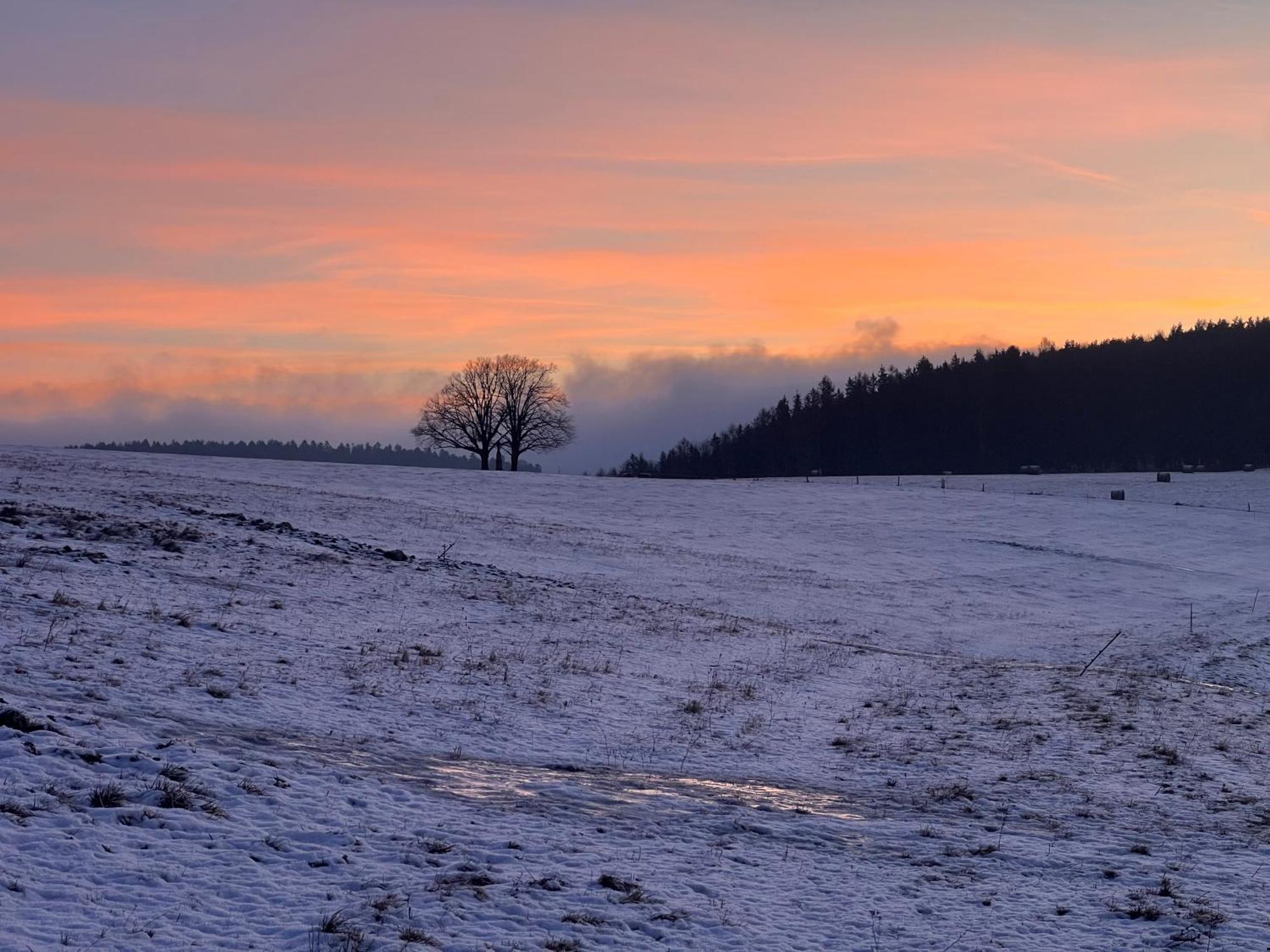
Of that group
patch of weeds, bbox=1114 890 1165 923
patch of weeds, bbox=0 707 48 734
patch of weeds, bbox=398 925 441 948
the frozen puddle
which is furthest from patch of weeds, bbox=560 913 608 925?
patch of weeds, bbox=0 707 48 734

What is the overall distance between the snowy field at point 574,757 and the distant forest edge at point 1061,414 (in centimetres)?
8464

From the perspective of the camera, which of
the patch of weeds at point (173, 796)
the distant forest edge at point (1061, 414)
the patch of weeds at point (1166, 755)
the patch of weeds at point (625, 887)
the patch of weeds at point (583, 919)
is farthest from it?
the distant forest edge at point (1061, 414)

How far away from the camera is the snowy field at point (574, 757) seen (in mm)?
7848

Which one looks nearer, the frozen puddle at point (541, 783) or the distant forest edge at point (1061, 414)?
the frozen puddle at point (541, 783)

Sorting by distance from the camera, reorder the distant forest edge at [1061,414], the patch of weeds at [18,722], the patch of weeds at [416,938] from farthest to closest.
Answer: the distant forest edge at [1061,414] → the patch of weeds at [18,722] → the patch of weeds at [416,938]

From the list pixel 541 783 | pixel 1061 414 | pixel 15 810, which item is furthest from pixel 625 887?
pixel 1061 414

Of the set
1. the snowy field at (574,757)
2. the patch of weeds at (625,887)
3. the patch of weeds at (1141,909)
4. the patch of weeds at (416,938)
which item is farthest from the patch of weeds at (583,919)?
the patch of weeds at (1141,909)

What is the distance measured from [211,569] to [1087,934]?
61.1 feet

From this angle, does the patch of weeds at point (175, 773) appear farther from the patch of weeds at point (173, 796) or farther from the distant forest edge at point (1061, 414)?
the distant forest edge at point (1061, 414)

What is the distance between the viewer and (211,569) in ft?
71.3

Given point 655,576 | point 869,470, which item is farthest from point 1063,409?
point 655,576

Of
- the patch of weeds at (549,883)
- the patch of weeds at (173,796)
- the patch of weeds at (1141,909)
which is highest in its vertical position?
the patch of weeds at (173,796)

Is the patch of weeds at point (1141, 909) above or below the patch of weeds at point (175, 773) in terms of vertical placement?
below

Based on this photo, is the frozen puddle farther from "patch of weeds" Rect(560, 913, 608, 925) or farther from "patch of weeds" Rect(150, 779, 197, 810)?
"patch of weeds" Rect(560, 913, 608, 925)
